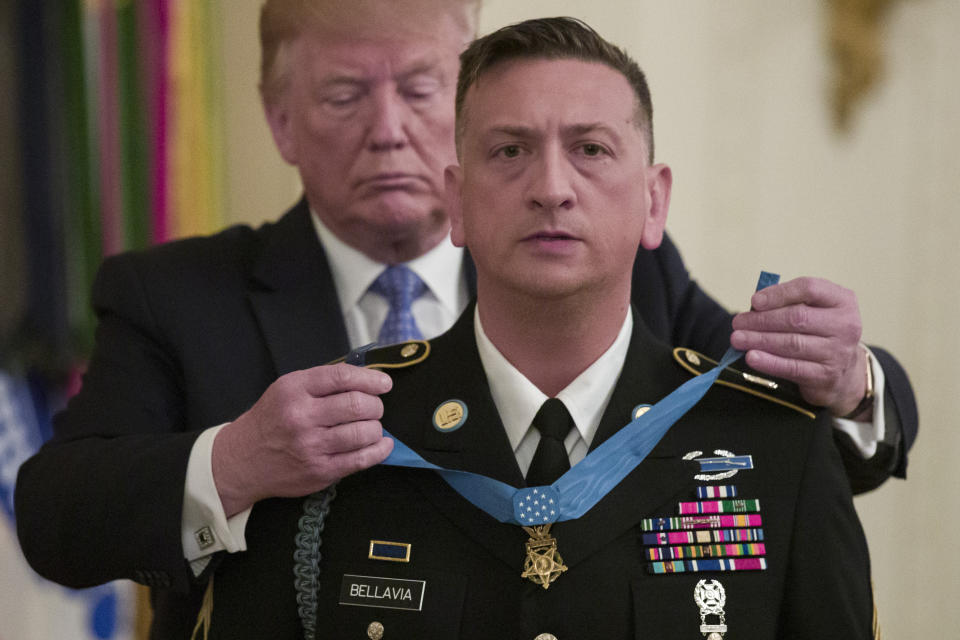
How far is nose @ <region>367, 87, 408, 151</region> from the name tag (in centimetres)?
78

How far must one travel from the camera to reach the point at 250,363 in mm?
1809

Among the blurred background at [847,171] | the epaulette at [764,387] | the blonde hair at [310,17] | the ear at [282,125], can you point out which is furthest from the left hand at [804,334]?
the blurred background at [847,171]

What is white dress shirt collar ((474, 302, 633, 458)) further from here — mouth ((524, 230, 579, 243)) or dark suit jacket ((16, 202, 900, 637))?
dark suit jacket ((16, 202, 900, 637))

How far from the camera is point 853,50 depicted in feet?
10.7

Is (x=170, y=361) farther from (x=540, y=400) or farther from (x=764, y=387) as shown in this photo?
(x=764, y=387)

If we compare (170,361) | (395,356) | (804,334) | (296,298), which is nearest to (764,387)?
(804,334)

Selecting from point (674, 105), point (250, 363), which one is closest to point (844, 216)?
point (674, 105)

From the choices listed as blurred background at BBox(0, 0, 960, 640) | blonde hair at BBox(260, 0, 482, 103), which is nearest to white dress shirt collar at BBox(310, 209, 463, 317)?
blonde hair at BBox(260, 0, 482, 103)

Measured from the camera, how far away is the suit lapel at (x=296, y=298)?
179 cm

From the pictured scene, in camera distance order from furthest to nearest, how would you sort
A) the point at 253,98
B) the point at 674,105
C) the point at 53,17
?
the point at 674,105
the point at 253,98
the point at 53,17

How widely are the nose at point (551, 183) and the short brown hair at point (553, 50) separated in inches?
5.4

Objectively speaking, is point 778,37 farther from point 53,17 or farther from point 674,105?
point 53,17

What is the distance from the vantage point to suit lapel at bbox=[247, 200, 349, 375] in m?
1.79

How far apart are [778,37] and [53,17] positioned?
2.06m
